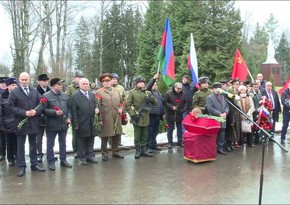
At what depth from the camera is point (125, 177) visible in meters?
6.95

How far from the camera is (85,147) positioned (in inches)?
322

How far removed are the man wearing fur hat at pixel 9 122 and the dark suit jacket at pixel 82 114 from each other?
1279 mm

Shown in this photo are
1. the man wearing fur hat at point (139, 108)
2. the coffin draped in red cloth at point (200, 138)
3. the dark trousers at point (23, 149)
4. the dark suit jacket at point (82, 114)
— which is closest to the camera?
the dark trousers at point (23, 149)

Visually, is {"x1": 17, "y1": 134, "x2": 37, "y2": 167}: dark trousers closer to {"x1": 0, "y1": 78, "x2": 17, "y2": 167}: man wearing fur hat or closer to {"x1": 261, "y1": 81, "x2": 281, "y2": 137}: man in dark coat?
{"x1": 0, "y1": 78, "x2": 17, "y2": 167}: man wearing fur hat

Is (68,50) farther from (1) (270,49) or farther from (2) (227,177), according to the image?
(2) (227,177)

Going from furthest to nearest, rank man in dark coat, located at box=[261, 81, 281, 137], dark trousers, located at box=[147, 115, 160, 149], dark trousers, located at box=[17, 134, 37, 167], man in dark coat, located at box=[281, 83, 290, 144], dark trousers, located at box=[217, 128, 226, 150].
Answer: man in dark coat, located at box=[261, 81, 281, 137] < man in dark coat, located at box=[281, 83, 290, 144] < dark trousers, located at box=[147, 115, 160, 149] < dark trousers, located at box=[217, 128, 226, 150] < dark trousers, located at box=[17, 134, 37, 167]

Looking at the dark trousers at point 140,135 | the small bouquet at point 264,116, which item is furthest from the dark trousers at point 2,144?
the small bouquet at point 264,116

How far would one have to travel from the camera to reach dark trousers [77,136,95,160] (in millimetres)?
8047

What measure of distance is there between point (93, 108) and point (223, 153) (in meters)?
3.52

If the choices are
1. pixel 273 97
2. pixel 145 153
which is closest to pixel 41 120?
pixel 145 153

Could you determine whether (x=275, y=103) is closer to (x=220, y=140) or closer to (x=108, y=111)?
(x=220, y=140)

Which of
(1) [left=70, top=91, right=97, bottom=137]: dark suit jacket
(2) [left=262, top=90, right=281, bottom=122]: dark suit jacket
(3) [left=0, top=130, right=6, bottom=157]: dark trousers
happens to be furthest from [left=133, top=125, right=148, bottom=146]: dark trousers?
(2) [left=262, top=90, right=281, bottom=122]: dark suit jacket

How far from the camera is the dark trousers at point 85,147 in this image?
8047 millimetres

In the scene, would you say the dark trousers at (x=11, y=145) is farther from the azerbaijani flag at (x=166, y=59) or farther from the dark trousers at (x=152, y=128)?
the azerbaijani flag at (x=166, y=59)
